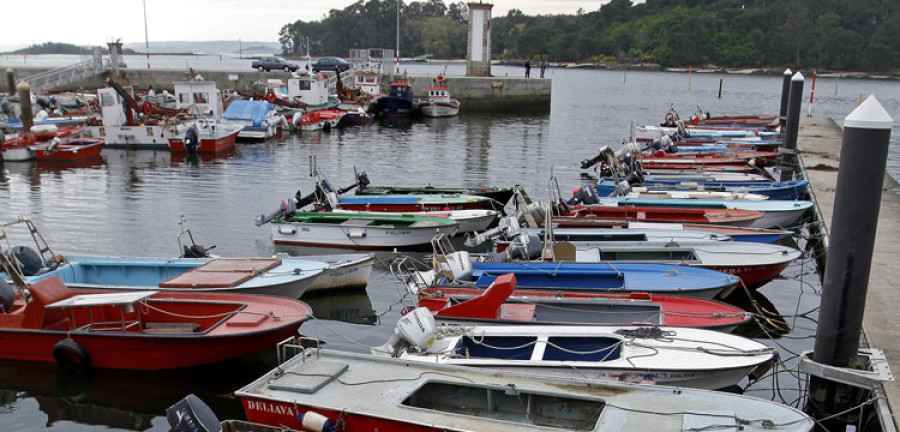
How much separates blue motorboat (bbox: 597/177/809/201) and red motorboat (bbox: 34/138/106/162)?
25.5 metres

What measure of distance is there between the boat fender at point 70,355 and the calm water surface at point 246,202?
24cm

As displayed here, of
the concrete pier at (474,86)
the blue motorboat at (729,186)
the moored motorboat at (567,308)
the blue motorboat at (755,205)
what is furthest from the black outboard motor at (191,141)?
the moored motorboat at (567,308)

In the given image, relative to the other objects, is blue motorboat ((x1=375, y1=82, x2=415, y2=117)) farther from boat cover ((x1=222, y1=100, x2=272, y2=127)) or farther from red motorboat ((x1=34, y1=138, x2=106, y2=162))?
red motorboat ((x1=34, y1=138, x2=106, y2=162))

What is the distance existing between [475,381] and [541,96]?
54.7 metres

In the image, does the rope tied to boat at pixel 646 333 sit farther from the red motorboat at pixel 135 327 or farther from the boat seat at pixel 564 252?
the red motorboat at pixel 135 327

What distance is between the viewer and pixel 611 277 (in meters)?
13.5

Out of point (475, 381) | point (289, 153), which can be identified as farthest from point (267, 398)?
point (289, 153)

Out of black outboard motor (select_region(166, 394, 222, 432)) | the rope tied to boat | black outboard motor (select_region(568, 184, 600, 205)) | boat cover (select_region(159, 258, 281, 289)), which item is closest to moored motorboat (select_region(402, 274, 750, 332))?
the rope tied to boat

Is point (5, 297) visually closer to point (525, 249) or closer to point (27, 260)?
point (27, 260)

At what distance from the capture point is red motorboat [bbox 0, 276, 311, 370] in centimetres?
1129

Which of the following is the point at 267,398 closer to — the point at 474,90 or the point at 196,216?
the point at 196,216

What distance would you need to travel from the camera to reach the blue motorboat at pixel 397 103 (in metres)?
55.5

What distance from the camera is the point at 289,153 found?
124ft

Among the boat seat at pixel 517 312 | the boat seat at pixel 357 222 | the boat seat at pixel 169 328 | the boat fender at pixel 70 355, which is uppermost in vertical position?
the boat seat at pixel 517 312
